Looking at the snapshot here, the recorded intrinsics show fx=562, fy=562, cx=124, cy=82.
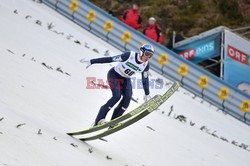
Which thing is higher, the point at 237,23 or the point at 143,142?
the point at 237,23

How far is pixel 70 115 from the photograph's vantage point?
1018 cm

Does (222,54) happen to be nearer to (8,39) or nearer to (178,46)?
(178,46)

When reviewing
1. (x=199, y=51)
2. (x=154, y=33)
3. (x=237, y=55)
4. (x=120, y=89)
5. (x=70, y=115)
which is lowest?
(x=70, y=115)

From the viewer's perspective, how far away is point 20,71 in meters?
11.3

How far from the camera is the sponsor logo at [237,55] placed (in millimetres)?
17312

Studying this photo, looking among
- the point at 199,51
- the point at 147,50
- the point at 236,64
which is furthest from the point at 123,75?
the point at 199,51

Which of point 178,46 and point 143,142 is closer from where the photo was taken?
point 143,142

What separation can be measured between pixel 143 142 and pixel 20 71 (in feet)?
9.44

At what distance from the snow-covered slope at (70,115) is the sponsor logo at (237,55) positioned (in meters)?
1.77

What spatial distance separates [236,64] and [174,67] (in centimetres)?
192

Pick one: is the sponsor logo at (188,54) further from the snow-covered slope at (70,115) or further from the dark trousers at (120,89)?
the dark trousers at (120,89)

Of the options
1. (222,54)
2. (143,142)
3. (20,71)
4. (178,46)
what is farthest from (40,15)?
(143,142)

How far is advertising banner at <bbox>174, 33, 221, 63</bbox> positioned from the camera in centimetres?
1758

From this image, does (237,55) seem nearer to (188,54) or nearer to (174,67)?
(188,54)
